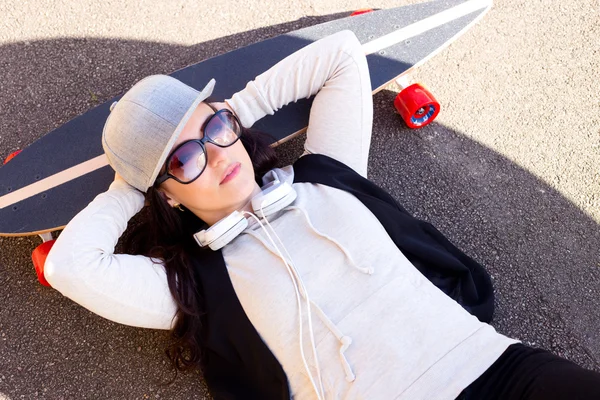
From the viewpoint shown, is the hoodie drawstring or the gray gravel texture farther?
the gray gravel texture

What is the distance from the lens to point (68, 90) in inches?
104

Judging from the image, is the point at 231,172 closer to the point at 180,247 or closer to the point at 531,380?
the point at 180,247

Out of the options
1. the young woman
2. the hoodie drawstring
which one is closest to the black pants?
the young woman

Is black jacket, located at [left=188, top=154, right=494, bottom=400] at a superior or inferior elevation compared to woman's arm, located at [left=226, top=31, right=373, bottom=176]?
inferior

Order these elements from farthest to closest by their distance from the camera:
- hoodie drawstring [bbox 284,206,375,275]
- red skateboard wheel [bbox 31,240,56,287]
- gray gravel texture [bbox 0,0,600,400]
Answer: gray gravel texture [bbox 0,0,600,400] < red skateboard wheel [bbox 31,240,56,287] < hoodie drawstring [bbox 284,206,375,275]

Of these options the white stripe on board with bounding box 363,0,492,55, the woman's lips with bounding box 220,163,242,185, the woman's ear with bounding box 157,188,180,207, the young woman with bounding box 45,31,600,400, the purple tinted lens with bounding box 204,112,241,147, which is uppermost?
the white stripe on board with bounding box 363,0,492,55

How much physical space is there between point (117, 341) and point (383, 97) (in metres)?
1.89

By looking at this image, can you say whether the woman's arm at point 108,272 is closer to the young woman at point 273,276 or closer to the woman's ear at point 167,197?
the young woman at point 273,276

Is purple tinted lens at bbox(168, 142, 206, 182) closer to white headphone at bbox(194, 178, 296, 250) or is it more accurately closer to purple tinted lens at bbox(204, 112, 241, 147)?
purple tinted lens at bbox(204, 112, 241, 147)

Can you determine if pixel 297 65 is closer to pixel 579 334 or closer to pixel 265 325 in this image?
pixel 265 325

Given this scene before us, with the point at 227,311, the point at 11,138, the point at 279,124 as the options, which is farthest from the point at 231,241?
the point at 11,138

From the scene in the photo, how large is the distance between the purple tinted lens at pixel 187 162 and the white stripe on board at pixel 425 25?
4.11 ft

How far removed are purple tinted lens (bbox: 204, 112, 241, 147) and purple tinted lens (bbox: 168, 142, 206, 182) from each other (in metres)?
0.07

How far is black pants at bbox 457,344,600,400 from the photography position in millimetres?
1548
